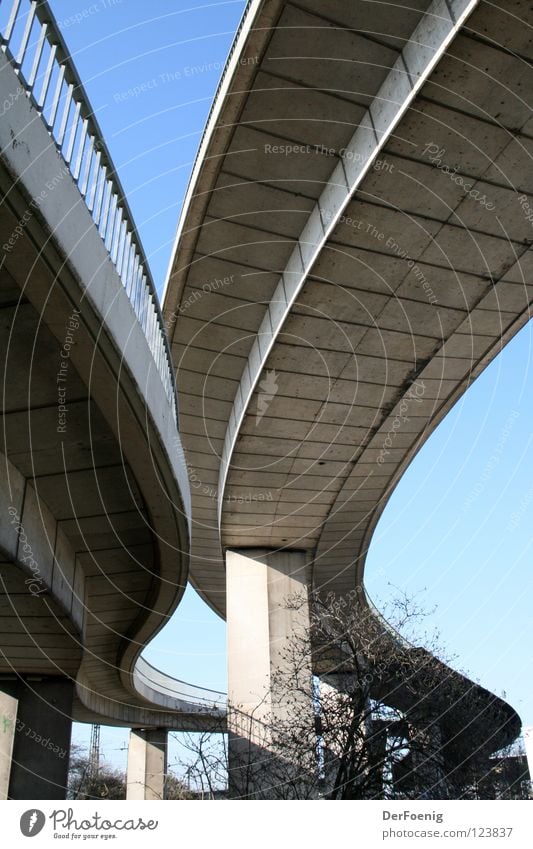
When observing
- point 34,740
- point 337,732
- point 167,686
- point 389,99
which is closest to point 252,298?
point 389,99

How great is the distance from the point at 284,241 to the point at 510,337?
5.99 metres

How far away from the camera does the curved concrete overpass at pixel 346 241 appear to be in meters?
9.84

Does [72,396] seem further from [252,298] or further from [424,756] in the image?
[424,756]

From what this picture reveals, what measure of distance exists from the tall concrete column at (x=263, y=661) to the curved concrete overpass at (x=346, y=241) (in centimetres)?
331

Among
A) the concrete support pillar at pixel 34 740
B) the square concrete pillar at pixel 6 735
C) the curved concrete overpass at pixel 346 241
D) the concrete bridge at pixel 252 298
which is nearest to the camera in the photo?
the concrete bridge at pixel 252 298

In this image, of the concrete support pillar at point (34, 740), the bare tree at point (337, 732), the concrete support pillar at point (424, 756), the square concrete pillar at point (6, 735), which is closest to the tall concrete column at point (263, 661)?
the bare tree at point (337, 732)

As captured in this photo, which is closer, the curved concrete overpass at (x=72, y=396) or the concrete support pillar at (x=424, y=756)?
the curved concrete overpass at (x=72, y=396)

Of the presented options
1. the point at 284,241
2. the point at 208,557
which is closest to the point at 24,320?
the point at 284,241

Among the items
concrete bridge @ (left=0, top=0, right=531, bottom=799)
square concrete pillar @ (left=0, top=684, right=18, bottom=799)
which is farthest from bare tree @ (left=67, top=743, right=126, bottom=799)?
concrete bridge @ (left=0, top=0, right=531, bottom=799)

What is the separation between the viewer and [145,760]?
51531 mm

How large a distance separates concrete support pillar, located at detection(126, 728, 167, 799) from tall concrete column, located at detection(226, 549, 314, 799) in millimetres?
33434

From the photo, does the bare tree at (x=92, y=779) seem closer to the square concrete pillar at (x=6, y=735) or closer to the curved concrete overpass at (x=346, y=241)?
the square concrete pillar at (x=6, y=735)
